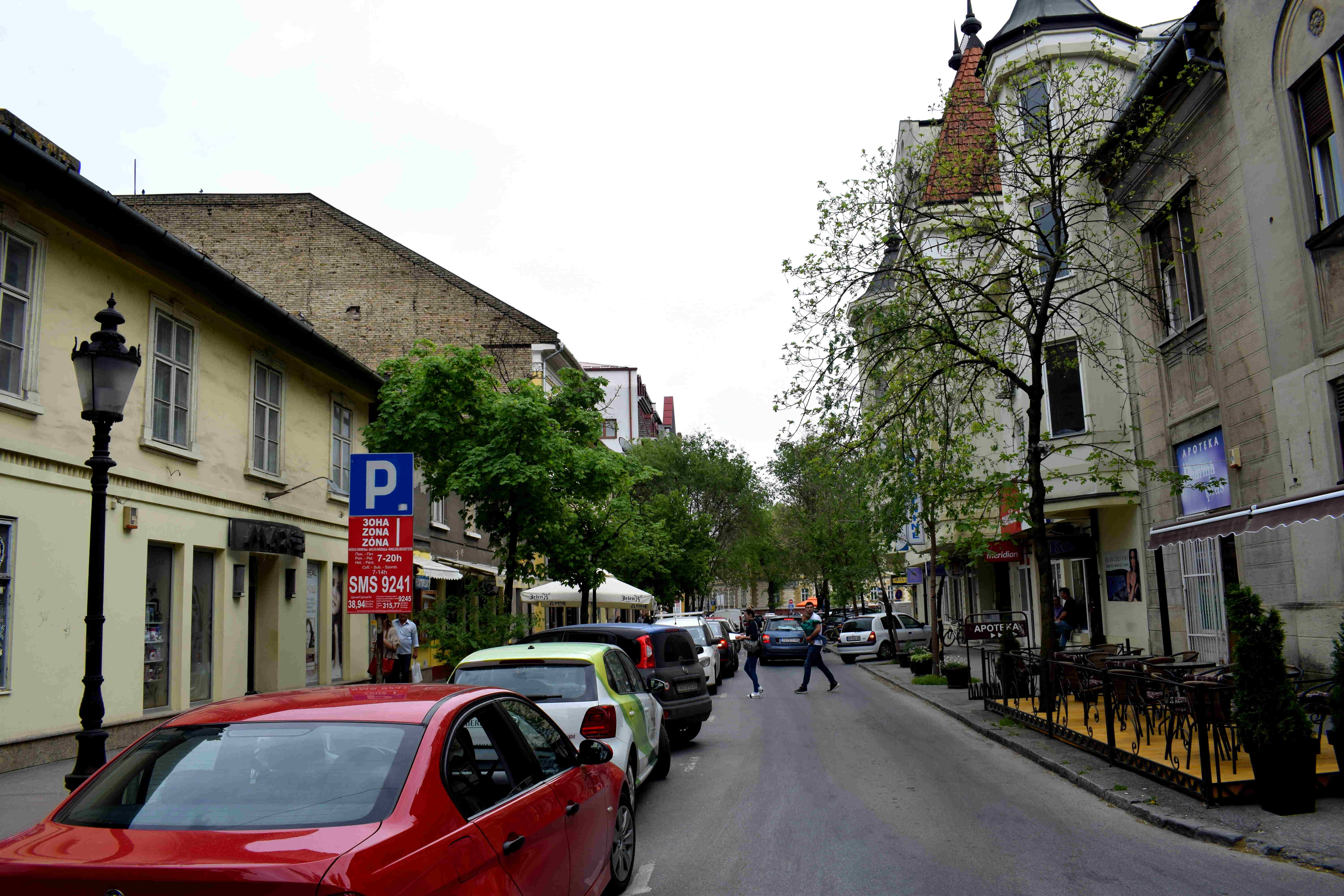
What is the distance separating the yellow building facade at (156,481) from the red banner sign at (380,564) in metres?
4.19

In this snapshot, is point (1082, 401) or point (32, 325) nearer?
point (32, 325)

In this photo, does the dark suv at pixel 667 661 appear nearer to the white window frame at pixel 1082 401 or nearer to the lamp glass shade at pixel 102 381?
the lamp glass shade at pixel 102 381

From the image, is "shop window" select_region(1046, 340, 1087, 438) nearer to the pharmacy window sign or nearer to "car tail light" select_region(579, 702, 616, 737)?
the pharmacy window sign

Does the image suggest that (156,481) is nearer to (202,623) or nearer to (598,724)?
(202,623)

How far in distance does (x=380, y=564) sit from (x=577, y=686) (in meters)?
2.51

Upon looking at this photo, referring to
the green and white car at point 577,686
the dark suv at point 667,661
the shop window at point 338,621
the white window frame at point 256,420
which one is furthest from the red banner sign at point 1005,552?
the green and white car at point 577,686

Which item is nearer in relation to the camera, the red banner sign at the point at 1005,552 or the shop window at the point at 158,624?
the shop window at the point at 158,624

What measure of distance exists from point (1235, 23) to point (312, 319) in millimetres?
25878

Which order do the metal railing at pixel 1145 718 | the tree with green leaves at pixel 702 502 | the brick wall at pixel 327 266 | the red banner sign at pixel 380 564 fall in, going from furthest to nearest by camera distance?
the tree with green leaves at pixel 702 502, the brick wall at pixel 327 266, the red banner sign at pixel 380 564, the metal railing at pixel 1145 718

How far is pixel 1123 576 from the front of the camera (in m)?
20.9

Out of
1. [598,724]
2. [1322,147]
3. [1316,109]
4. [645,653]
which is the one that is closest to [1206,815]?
[598,724]

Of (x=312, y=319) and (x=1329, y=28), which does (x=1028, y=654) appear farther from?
(x=312, y=319)

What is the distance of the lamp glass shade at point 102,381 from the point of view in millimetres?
7074

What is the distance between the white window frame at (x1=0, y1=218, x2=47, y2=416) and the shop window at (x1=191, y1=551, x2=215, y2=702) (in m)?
4.04
